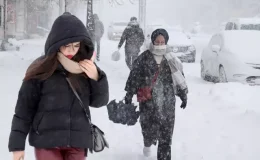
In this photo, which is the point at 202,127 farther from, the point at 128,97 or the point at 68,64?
the point at 68,64

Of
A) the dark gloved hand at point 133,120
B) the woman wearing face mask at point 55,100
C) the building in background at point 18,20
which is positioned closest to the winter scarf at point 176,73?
the dark gloved hand at point 133,120

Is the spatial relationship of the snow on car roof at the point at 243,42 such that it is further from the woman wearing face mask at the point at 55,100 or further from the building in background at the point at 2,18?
the building in background at the point at 2,18

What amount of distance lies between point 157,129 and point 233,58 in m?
6.75

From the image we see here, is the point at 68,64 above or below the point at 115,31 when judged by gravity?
above

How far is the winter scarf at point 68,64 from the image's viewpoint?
3186 mm

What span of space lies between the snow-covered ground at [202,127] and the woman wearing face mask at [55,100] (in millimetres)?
2630

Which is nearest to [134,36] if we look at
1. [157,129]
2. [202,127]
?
[202,127]

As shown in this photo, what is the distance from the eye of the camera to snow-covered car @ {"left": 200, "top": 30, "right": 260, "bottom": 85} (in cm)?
1137

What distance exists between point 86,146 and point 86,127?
0.46 feet

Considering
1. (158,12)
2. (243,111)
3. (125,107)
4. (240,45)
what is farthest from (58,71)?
(158,12)

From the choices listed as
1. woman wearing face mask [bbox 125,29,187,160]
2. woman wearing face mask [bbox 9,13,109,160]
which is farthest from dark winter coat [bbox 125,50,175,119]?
woman wearing face mask [bbox 9,13,109,160]

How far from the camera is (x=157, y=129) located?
5352 millimetres

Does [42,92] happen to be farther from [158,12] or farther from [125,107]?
[158,12]

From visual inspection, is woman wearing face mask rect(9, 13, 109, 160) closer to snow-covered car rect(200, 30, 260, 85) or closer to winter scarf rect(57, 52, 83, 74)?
winter scarf rect(57, 52, 83, 74)
